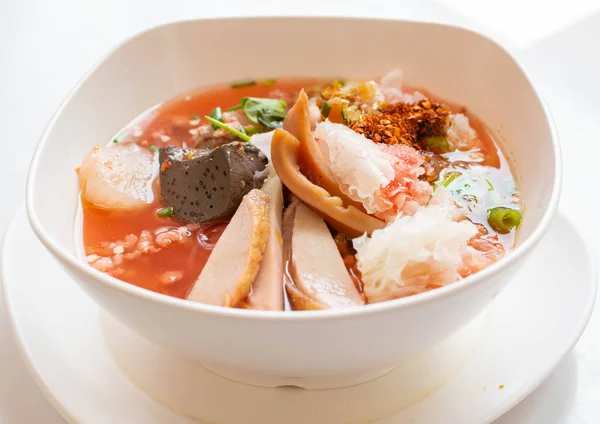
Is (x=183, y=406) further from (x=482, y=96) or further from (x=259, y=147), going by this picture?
(x=482, y=96)

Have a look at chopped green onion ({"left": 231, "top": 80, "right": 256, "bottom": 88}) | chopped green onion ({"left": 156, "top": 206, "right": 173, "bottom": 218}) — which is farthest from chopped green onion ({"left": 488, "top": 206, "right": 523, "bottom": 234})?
chopped green onion ({"left": 231, "top": 80, "right": 256, "bottom": 88})

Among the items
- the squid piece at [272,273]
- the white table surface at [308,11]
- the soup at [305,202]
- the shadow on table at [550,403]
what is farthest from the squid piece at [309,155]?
the white table surface at [308,11]

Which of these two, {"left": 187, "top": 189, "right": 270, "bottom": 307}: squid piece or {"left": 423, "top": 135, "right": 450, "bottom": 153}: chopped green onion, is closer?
{"left": 187, "top": 189, "right": 270, "bottom": 307}: squid piece

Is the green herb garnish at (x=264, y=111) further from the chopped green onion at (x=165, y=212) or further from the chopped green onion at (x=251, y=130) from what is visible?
the chopped green onion at (x=165, y=212)

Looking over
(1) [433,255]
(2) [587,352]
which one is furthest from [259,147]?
(2) [587,352]

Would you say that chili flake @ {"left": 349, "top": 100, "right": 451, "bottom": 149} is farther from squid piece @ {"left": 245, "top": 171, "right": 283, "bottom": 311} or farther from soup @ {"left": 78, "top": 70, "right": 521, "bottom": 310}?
squid piece @ {"left": 245, "top": 171, "right": 283, "bottom": 311}

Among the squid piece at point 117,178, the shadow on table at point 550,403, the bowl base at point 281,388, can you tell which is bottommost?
the shadow on table at point 550,403

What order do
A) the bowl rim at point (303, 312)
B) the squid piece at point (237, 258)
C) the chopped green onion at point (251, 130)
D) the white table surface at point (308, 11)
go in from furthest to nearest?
the white table surface at point (308, 11)
the chopped green onion at point (251, 130)
the squid piece at point (237, 258)
the bowl rim at point (303, 312)
